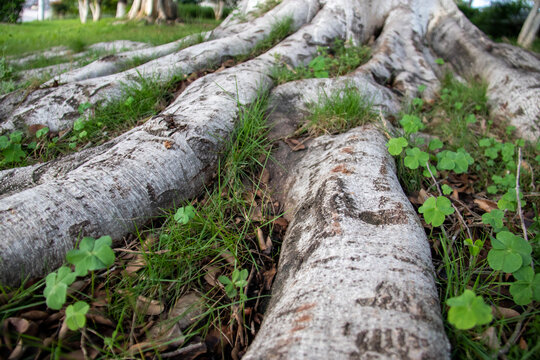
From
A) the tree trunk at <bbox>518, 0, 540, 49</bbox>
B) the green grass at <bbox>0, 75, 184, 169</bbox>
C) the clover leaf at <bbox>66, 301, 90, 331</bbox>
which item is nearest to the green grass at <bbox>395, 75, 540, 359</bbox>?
the clover leaf at <bbox>66, 301, 90, 331</bbox>

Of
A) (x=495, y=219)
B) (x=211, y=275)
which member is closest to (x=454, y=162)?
(x=495, y=219)

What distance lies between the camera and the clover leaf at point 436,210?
4.55 feet

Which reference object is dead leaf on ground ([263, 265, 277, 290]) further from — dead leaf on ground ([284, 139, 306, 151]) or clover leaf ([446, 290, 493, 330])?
dead leaf on ground ([284, 139, 306, 151])

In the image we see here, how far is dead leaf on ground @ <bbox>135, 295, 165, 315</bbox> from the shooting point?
4.01 ft

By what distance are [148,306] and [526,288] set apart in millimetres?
1445

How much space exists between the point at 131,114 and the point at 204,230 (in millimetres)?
1630

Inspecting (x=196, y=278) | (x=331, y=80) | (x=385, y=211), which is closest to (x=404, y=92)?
(x=331, y=80)

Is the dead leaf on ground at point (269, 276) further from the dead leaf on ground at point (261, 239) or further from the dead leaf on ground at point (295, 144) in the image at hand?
the dead leaf on ground at point (295, 144)

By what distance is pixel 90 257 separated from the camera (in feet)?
3.62

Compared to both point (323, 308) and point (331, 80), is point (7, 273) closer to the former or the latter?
point (323, 308)

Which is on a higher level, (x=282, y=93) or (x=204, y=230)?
(x=282, y=93)

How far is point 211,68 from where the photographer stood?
340 centimetres

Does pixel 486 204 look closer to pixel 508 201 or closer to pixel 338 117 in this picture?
pixel 508 201

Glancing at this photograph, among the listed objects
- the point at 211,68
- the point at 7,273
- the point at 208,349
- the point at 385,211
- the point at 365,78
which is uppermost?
the point at 365,78
